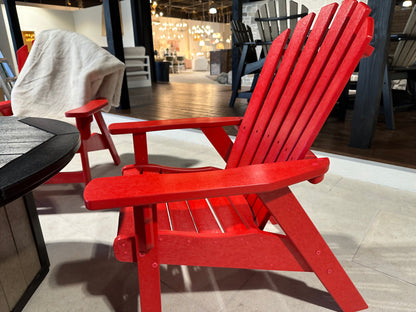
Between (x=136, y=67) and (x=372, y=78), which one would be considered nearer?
(x=372, y=78)

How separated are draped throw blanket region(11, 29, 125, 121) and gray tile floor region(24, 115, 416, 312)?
1.91 feet

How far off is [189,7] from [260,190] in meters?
16.7

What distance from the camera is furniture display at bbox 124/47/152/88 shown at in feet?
23.2

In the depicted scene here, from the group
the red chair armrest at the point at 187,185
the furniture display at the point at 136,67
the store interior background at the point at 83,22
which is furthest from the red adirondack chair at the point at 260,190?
the furniture display at the point at 136,67

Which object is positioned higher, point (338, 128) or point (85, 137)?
point (85, 137)

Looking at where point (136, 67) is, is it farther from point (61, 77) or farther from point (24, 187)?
point (24, 187)

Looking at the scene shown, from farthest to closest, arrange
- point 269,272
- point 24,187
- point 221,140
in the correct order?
point 221,140 → point 269,272 → point 24,187

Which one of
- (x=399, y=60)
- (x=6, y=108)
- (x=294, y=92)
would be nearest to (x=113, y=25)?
(x=6, y=108)

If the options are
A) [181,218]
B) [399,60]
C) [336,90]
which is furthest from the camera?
[399,60]

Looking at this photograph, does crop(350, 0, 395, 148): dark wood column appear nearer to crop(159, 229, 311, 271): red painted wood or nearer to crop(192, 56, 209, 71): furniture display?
crop(159, 229, 311, 271): red painted wood

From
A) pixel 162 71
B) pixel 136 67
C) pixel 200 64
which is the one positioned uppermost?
pixel 136 67

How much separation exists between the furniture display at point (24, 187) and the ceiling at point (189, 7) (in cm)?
1189

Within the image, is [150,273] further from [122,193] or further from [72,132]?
[72,132]

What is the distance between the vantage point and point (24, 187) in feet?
1.96
